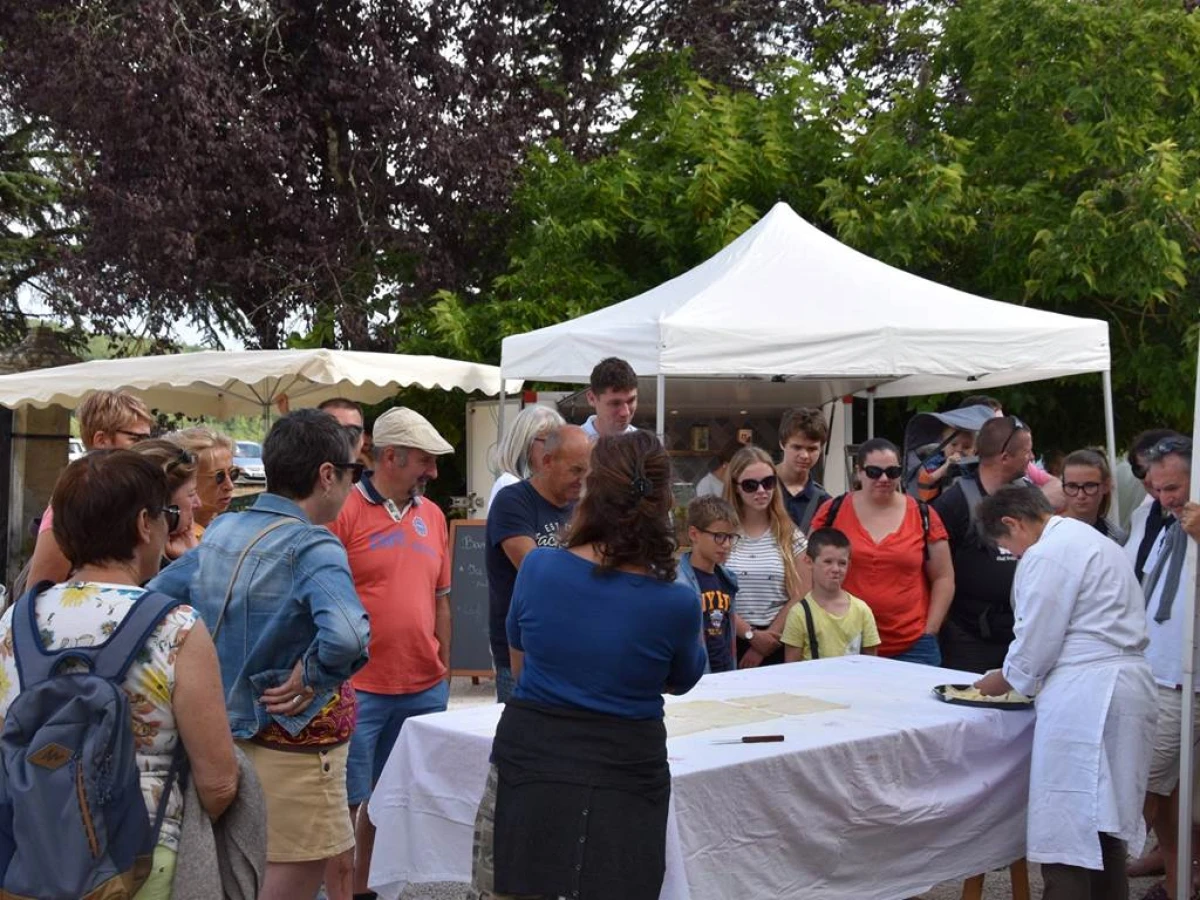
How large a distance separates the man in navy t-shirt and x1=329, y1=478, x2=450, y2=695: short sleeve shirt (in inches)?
14.9

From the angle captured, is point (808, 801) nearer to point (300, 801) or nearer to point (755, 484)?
point (300, 801)

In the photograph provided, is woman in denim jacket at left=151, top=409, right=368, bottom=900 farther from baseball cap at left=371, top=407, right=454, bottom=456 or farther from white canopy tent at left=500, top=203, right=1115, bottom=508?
white canopy tent at left=500, top=203, right=1115, bottom=508

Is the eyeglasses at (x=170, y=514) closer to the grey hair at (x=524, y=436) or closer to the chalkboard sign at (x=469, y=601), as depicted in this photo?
the grey hair at (x=524, y=436)

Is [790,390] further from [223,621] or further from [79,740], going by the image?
[79,740]

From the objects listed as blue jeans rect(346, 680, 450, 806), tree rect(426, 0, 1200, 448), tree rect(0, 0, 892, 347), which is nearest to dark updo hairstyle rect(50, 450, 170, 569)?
blue jeans rect(346, 680, 450, 806)

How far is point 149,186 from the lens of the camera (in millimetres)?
12602

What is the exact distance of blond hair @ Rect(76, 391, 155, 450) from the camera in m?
3.94

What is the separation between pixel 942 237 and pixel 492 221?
187 inches

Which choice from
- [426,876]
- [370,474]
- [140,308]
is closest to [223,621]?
[426,876]

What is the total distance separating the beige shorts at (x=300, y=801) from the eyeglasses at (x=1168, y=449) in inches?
120

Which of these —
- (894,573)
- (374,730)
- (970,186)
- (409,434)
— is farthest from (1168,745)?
(970,186)

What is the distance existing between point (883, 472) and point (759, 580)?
0.66 metres

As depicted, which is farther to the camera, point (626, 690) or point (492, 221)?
point (492, 221)

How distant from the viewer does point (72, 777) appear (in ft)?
7.25
